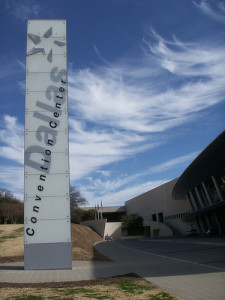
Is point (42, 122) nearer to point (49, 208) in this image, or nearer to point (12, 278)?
point (49, 208)

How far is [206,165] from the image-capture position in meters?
39.5

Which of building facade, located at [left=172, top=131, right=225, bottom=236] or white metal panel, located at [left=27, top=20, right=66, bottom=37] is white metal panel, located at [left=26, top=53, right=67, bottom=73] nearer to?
white metal panel, located at [left=27, top=20, right=66, bottom=37]

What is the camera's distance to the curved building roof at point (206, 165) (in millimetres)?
33731

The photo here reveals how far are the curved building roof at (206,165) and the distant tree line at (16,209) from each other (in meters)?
25.6

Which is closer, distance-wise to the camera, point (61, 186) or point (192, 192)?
point (61, 186)

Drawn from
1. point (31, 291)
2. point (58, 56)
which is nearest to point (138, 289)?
point (31, 291)

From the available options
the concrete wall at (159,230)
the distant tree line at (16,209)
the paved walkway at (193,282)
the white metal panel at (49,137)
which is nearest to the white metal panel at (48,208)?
the white metal panel at (49,137)

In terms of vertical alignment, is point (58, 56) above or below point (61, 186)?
above

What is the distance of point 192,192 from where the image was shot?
54.1m

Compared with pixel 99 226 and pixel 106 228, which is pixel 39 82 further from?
pixel 99 226

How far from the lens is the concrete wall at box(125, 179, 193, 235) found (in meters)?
64.2

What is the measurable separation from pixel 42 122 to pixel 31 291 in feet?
27.0

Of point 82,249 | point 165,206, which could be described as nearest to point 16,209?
point 82,249

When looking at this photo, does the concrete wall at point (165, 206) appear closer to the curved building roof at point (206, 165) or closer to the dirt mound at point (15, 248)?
the curved building roof at point (206, 165)
